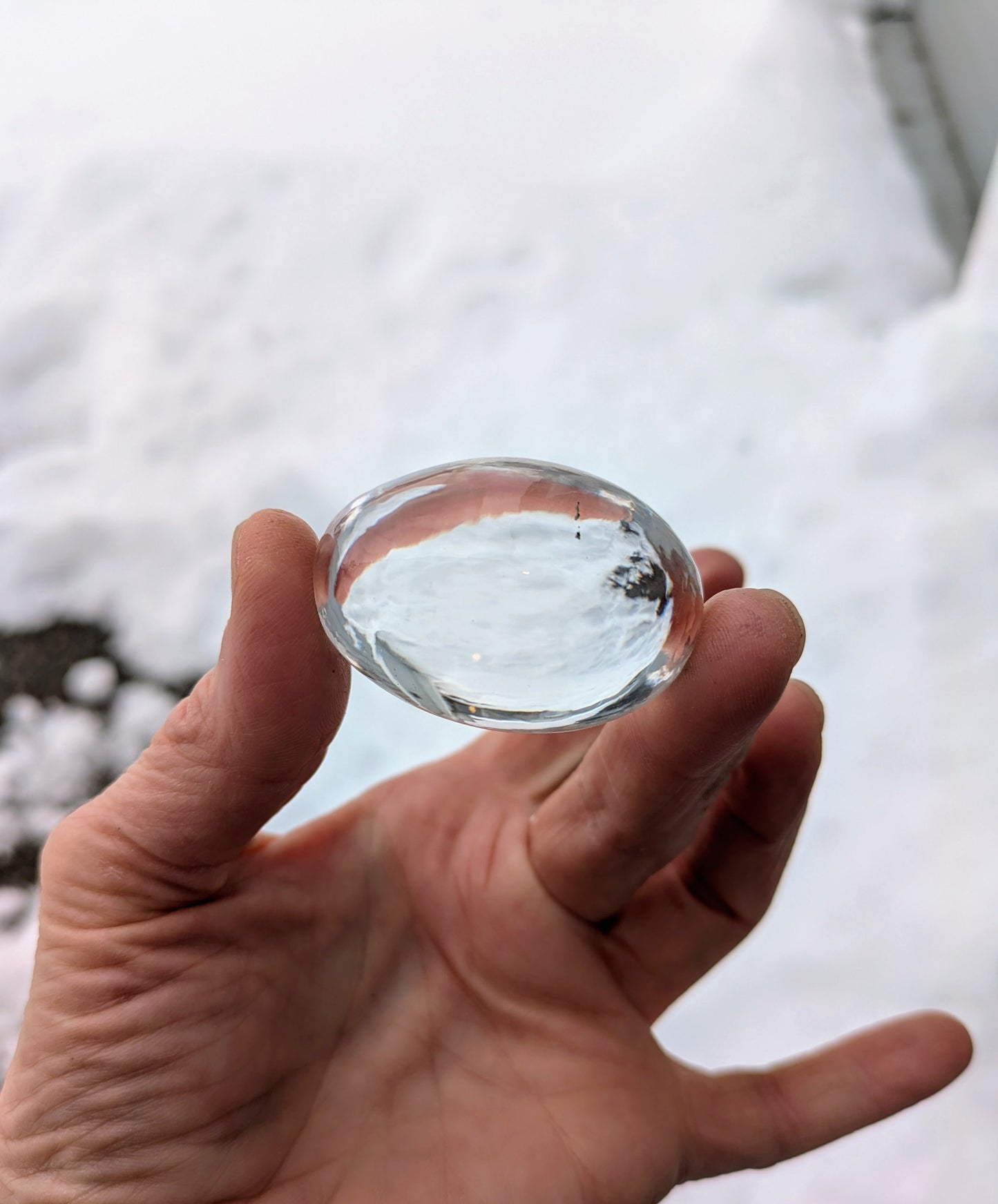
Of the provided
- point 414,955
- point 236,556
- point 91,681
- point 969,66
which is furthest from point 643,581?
point 969,66

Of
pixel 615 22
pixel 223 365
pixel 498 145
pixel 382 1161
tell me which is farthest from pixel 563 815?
pixel 615 22

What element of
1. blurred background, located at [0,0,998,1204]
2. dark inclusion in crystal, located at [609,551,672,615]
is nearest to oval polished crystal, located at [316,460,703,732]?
dark inclusion in crystal, located at [609,551,672,615]

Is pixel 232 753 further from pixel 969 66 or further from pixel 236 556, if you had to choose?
pixel 969 66

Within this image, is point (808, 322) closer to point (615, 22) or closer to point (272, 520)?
point (615, 22)

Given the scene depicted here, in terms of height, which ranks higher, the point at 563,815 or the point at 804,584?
the point at 563,815

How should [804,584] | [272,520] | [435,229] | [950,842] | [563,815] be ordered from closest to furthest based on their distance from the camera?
[272,520], [563,815], [950,842], [804,584], [435,229]

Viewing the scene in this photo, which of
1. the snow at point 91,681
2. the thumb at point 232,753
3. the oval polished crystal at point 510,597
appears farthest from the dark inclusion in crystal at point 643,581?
the snow at point 91,681
